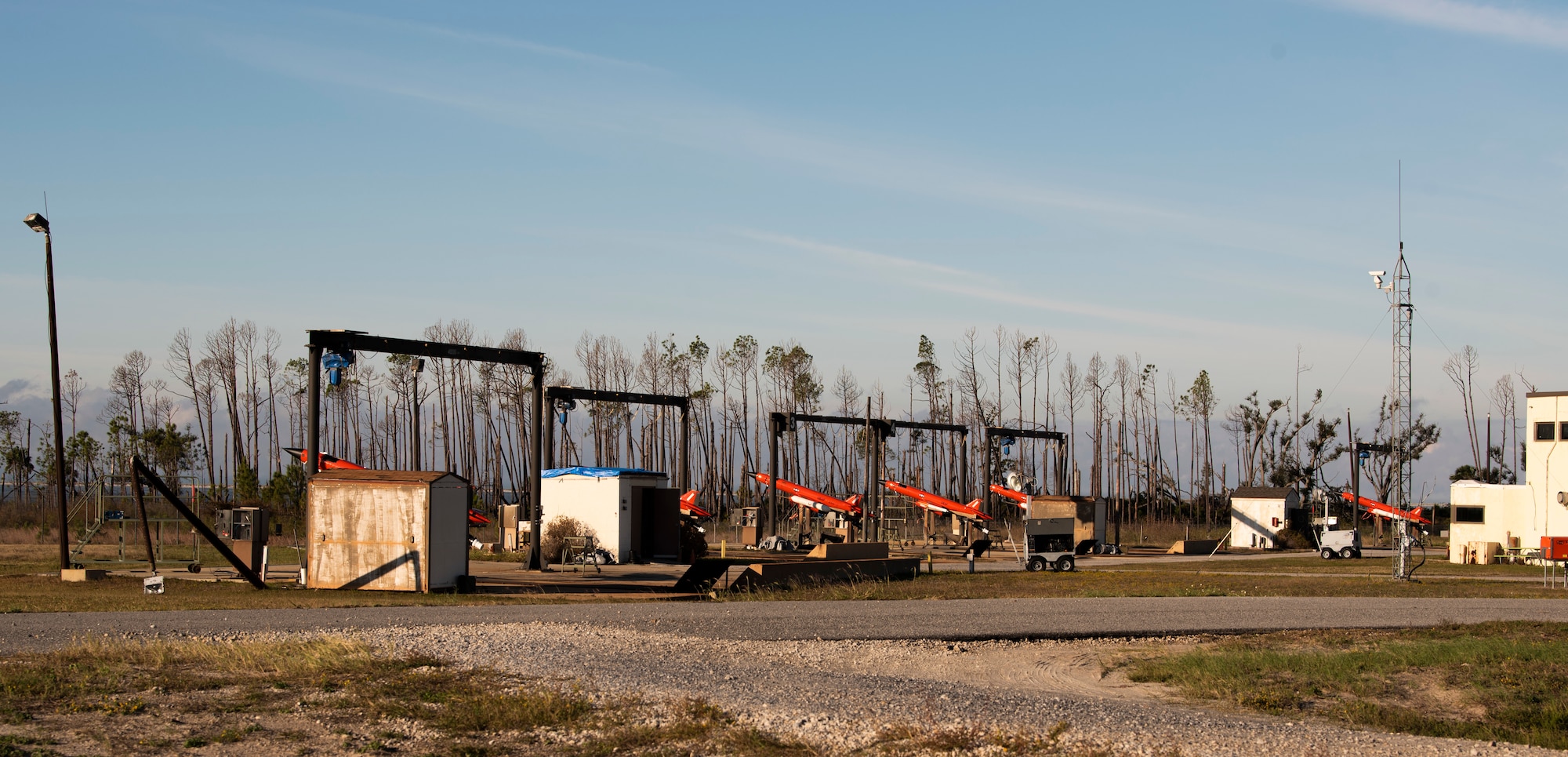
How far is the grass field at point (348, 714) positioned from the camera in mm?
9570

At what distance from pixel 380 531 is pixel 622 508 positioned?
1324 cm

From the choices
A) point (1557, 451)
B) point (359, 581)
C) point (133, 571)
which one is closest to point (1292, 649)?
point (359, 581)

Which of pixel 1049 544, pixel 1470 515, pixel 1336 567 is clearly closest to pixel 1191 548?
pixel 1470 515

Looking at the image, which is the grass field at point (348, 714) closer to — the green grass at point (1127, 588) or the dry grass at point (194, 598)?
the dry grass at point (194, 598)

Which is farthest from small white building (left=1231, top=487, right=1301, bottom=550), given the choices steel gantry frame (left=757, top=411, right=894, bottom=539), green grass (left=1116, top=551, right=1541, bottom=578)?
steel gantry frame (left=757, top=411, right=894, bottom=539)

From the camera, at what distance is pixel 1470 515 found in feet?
145

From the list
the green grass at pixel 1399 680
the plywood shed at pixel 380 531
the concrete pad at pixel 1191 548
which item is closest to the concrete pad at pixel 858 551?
the plywood shed at pixel 380 531

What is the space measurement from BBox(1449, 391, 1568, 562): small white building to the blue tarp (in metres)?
28.9

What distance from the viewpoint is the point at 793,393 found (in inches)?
3243

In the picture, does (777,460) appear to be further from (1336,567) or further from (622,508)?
(1336,567)

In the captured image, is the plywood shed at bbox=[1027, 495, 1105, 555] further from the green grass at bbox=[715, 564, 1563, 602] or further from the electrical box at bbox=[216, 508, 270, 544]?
the electrical box at bbox=[216, 508, 270, 544]

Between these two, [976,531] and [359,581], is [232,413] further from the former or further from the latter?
[359,581]

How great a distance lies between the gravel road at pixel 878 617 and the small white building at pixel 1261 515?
3210 centimetres

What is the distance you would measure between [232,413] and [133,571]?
49.7 m
